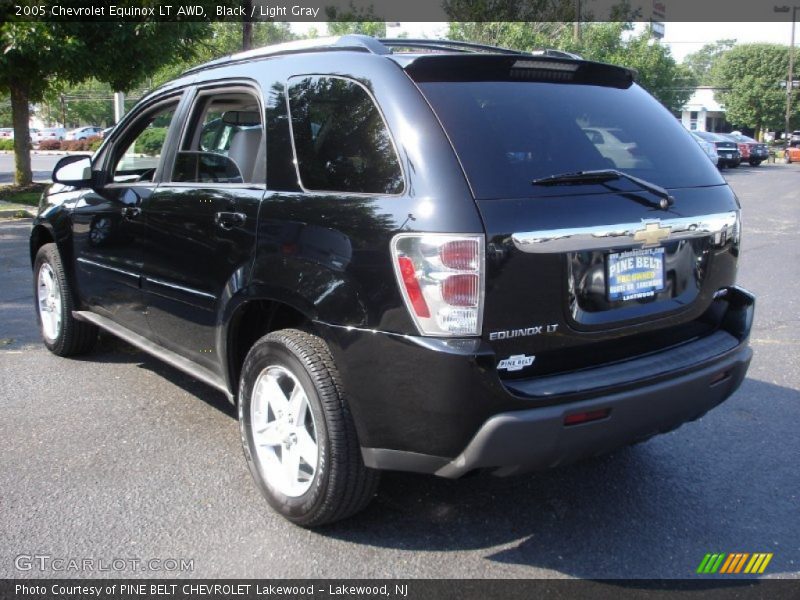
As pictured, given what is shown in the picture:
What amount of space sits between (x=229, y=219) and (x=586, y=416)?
1.75 metres

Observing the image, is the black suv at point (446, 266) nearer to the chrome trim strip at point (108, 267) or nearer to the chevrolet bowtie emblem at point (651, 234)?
the chevrolet bowtie emblem at point (651, 234)

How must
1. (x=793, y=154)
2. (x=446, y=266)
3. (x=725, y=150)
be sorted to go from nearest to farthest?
(x=446, y=266)
(x=725, y=150)
(x=793, y=154)

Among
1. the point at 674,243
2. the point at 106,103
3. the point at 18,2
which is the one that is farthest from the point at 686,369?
the point at 106,103

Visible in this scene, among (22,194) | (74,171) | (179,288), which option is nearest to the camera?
(179,288)

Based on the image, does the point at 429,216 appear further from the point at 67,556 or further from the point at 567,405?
the point at 67,556

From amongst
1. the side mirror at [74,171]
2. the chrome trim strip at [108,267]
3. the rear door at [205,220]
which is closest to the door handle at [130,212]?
the rear door at [205,220]

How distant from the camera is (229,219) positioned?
336 centimetres

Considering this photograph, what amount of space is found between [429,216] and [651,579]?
5.17 feet

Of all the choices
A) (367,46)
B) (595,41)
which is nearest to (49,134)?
(595,41)

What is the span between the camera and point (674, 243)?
297 cm

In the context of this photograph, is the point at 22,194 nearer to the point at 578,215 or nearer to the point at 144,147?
the point at 144,147

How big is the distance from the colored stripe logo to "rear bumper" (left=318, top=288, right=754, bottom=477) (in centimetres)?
53

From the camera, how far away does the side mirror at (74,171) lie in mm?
4766

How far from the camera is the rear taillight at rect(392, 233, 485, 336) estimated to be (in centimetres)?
251
